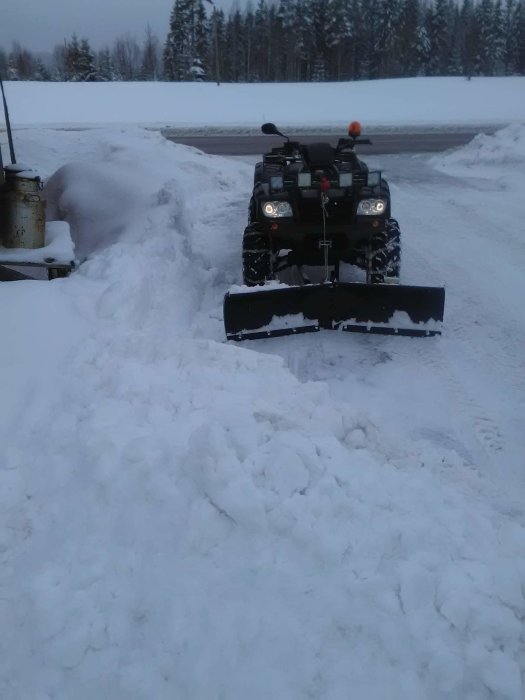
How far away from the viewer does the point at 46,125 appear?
24.0 m

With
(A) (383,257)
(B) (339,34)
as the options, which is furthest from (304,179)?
(B) (339,34)

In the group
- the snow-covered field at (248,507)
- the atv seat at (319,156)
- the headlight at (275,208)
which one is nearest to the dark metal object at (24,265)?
the snow-covered field at (248,507)

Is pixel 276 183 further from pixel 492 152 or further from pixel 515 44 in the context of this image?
pixel 515 44

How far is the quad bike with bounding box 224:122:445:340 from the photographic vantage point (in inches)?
213

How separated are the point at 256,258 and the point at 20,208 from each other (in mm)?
2280

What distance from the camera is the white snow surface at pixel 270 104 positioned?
2769 centimetres

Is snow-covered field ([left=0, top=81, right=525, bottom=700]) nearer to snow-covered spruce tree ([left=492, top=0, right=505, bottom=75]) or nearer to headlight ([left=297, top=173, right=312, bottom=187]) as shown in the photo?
headlight ([left=297, top=173, right=312, bottom=187])

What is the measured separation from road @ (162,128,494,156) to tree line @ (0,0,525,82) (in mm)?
33989

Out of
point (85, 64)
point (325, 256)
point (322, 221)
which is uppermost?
point (85, 64)

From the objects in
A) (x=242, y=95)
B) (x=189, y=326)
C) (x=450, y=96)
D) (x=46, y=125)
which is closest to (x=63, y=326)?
(x=189, y=326)

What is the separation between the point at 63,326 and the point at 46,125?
2229 centimetres

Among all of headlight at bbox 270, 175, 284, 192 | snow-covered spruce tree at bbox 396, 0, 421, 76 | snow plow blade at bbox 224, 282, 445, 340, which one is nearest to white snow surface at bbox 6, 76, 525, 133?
snow-covered spruce tree at bbox 396, 0, 421, 76

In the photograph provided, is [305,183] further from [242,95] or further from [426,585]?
[242,95]

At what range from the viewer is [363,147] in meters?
19.6
